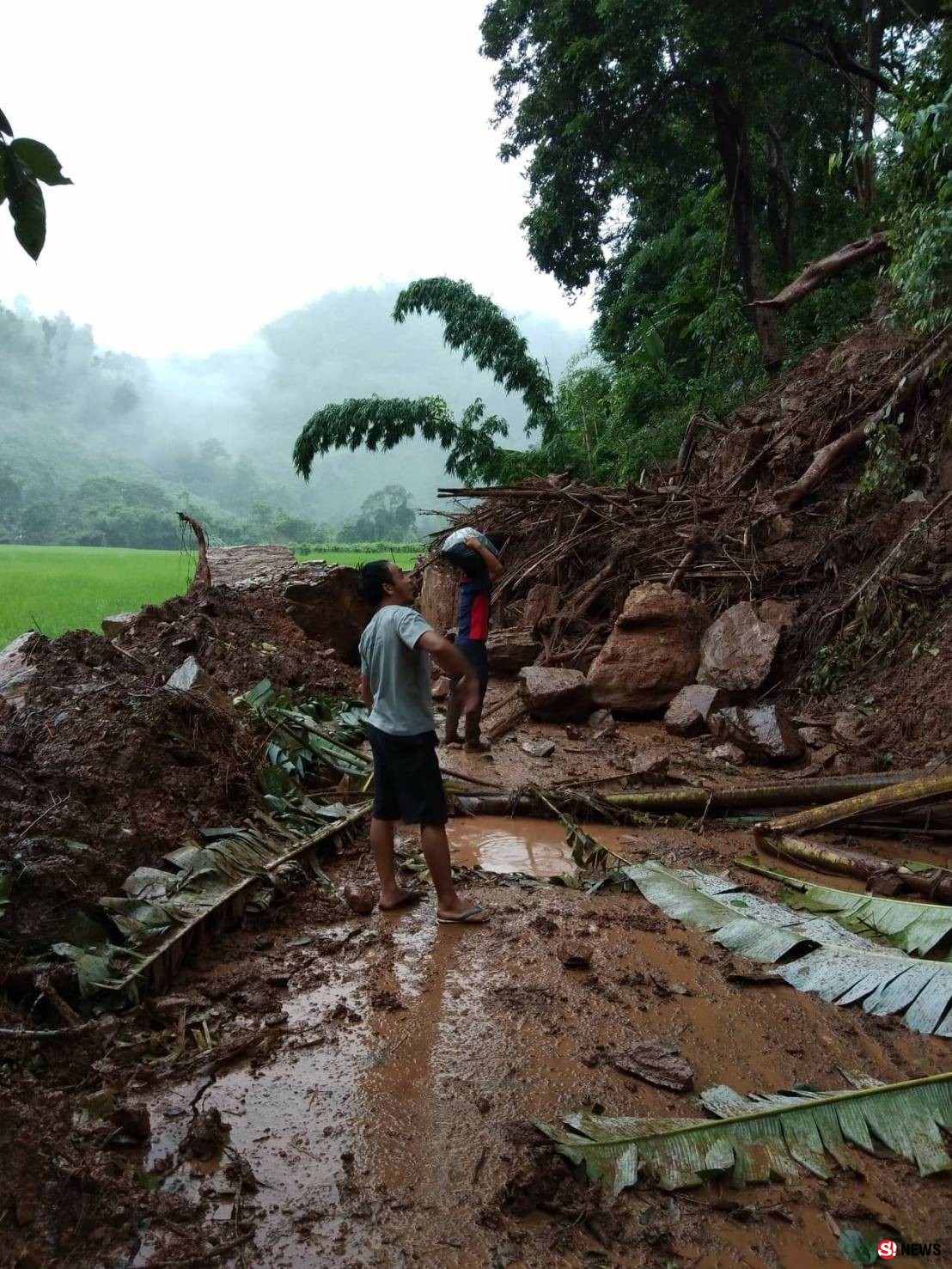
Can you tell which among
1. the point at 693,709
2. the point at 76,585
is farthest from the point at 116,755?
the point at 76,585

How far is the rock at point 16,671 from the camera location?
4.93 m

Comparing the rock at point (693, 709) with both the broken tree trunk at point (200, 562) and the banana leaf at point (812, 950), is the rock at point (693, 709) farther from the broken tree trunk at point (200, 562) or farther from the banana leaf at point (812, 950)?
the broken tree trunk at point (200, 562)

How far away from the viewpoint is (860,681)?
6.66m

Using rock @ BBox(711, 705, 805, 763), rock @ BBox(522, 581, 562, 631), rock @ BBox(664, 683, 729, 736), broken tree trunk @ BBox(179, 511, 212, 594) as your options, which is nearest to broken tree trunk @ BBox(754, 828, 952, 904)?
rock @ BBox(711, 705, 805, 763)

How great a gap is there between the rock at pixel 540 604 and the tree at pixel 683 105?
6449mm

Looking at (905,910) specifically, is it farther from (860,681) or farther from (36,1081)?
(860,681)

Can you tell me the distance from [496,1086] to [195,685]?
352cm

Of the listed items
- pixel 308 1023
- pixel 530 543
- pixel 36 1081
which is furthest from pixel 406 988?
pixel 530 543

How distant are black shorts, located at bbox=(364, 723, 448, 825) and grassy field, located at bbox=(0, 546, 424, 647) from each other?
4.25 meters

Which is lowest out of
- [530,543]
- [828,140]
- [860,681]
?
[860,681]

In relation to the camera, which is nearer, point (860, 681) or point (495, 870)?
point (495, 870)

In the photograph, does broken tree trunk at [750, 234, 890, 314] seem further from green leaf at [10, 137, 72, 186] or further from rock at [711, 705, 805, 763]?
green leaf at [10, 137, 72, 186]

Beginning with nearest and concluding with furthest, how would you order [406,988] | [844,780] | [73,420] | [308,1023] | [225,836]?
[308,1023] → [406,988] → [225,836] → [844,780] → [73,420]

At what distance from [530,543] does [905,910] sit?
7.89m
